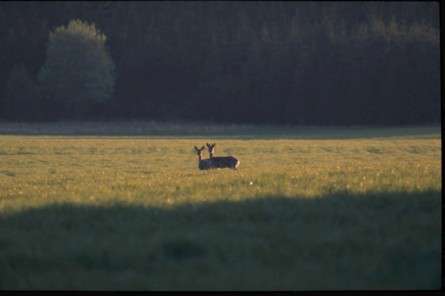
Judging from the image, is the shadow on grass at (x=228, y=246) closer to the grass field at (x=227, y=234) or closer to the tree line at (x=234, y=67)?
the grass field at (x=227, y=234)

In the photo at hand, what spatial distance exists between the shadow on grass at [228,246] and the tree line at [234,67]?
58.4m

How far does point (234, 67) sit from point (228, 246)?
6905 centimetres

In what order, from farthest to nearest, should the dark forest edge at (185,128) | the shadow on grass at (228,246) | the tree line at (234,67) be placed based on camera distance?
the tree line at (234,67) < the dark forest edge at (185,128) < the shadow on grass at (228,246)

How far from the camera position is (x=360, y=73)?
7338 centimetres

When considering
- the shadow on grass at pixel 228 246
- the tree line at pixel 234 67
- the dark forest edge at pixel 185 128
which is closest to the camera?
the shadow on grass at pixel 228 246

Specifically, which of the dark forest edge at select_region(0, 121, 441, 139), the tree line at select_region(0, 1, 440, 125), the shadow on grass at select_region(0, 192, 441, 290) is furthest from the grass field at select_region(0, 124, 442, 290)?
the tree line at select_region(0, 1, 440, 125)

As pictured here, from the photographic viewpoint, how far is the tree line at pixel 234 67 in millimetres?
71062

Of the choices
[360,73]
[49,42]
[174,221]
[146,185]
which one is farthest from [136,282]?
[49,42]

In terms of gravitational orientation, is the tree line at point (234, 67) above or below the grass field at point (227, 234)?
above

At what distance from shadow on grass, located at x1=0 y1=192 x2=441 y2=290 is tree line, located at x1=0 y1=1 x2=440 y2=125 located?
2299 inches

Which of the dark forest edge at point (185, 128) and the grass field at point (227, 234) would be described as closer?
the grass field at point (227, 234)

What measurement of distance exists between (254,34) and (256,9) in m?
17.5

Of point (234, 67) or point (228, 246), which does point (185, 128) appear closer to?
point (234, 67)

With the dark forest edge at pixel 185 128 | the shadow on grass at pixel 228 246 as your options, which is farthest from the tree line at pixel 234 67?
the shadow on grass at pixel 228 246
